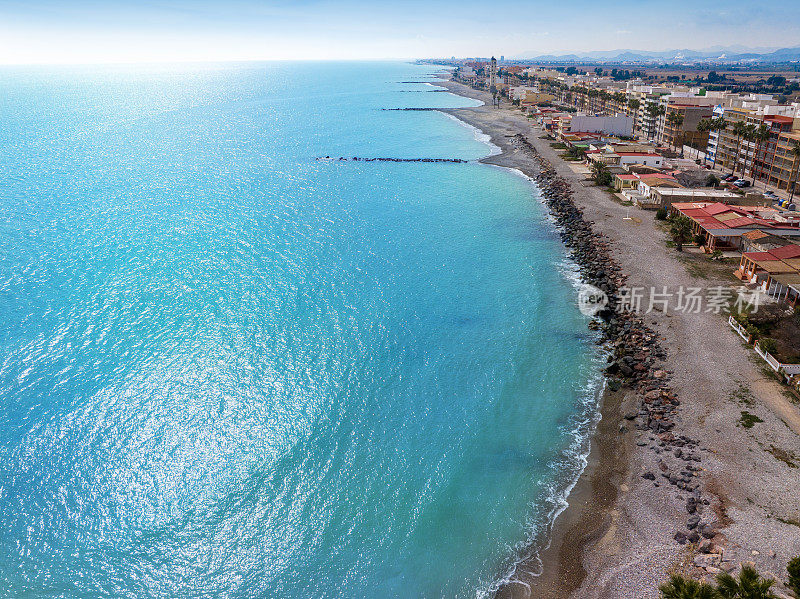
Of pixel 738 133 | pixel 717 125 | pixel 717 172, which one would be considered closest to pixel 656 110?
pixel 717 125

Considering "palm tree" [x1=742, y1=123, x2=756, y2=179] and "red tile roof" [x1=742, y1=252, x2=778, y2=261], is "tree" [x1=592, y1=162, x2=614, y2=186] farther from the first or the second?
"red tile roof" [x1=742, y1=252, x2=778, y2=261]

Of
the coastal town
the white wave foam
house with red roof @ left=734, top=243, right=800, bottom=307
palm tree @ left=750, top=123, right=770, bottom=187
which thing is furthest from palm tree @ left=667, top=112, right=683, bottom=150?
house with red roof @ left=734, top=243, right=800, bottom=307

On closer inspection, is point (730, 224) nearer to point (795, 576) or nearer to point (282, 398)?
point (795, 576)

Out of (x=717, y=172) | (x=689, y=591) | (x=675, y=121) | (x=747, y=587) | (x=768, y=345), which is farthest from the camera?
(x=675, y=121)

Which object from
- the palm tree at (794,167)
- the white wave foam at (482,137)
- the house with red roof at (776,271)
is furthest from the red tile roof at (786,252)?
the white wave foam at (482,137)

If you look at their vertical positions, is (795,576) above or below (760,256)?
below

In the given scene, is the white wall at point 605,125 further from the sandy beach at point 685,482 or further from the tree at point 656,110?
the sandy beach at point 685,482
